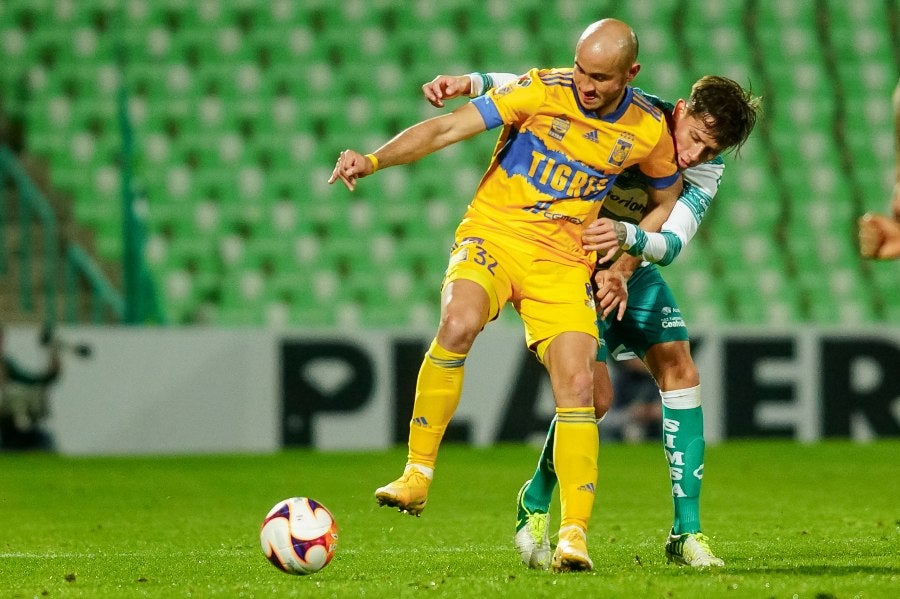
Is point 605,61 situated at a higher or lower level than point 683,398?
higher

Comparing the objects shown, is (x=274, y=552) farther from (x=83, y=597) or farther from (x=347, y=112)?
(x=347, y=112)

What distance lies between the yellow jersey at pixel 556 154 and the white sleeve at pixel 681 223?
0.61ft

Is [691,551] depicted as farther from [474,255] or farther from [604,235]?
[474,255]

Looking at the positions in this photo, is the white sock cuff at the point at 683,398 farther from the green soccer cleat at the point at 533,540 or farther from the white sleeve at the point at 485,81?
the white sleeve at the point at 485,81

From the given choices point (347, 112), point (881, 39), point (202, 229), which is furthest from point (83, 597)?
point (881, 39)

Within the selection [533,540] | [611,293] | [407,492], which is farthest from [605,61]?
[533,540]

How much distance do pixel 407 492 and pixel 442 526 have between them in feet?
5.52

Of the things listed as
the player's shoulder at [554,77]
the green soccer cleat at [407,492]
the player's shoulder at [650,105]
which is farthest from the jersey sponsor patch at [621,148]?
the green soccer cleat at [407,492]

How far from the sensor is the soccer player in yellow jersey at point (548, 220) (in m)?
4.19

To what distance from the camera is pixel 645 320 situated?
4.61 metres

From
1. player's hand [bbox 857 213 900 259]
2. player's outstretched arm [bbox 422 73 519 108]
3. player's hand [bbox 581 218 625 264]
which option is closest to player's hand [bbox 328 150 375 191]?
player's outstretched arm [bbox 422 73 519 108]

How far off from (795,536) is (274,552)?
2106 millimetres

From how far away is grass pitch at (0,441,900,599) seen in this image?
389 cm

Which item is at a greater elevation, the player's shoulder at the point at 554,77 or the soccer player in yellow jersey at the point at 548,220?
the player's shoulder at the point at 554,77
